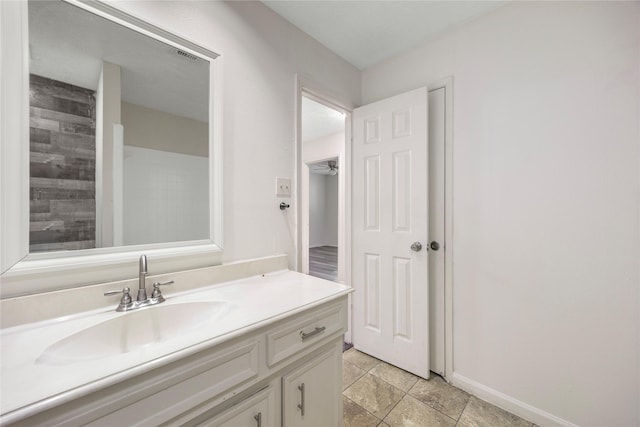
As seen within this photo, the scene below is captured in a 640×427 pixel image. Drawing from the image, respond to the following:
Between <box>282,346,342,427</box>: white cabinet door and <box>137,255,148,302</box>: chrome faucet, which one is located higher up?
<box>137,255,148,302</box>: chrome faucet

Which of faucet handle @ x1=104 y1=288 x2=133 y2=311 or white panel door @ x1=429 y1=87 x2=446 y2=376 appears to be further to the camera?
white panel door @ x1=429 y1=87 x2=446 y2=376

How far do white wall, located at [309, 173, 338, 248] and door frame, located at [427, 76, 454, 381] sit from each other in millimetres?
6058

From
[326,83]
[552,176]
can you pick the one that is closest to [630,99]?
[552,176]

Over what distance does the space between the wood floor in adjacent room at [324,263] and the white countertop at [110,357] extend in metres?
3.31

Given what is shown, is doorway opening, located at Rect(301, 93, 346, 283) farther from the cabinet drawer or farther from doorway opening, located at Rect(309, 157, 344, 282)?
the cabinet drawer

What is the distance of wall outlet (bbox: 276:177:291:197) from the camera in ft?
4.91

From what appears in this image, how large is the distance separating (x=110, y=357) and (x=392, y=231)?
1.67m

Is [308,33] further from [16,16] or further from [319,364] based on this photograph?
[319,364]

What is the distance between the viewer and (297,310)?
0.91 meters

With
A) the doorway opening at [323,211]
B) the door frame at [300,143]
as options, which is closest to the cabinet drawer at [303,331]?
the door frame at [300,143]

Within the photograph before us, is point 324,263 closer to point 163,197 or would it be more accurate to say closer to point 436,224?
point 436,224

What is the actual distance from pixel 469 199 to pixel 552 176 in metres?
0.41

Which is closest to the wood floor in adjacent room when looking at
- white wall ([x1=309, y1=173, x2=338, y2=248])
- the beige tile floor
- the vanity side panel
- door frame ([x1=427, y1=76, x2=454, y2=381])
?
white wall ([x1=309, y1=173, x2=338, y2=248])

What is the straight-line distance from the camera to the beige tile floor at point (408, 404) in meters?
1.38
